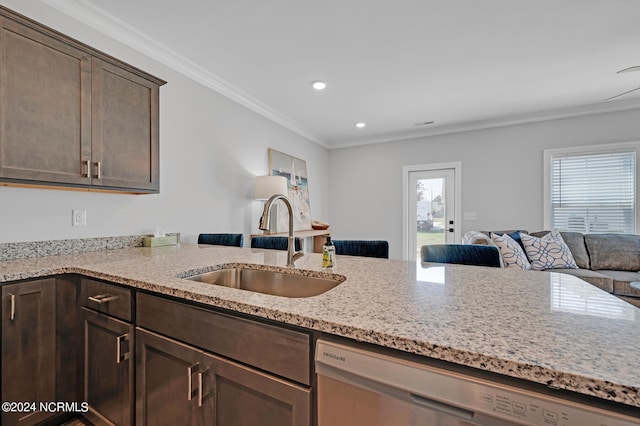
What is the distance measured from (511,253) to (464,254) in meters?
1.94

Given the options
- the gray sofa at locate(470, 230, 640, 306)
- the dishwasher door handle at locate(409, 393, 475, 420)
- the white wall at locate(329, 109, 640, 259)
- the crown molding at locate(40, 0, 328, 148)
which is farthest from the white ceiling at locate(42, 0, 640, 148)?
the dishwasher door handle at locate(409, 393, 475, 420)

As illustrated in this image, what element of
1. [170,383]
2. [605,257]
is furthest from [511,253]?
[170,383]

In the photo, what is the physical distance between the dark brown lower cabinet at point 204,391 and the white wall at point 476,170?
14.2 feet

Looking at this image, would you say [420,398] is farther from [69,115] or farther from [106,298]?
[69,115]

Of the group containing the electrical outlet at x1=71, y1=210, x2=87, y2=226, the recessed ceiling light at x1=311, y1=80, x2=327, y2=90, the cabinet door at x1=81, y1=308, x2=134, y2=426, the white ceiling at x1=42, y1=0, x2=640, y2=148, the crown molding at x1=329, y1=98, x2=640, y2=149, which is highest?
the white ceiling at x1=42, y1=0, x2=640, y2=148

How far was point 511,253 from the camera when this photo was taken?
10.4 feet

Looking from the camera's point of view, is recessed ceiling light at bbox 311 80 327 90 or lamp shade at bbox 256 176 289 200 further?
lamp shade at bbox 256 176 289 200

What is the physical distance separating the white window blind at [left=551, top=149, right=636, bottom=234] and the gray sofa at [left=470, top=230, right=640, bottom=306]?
0.34 meters

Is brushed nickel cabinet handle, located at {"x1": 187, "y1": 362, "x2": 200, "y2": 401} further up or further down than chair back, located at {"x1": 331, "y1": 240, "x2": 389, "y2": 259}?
further down

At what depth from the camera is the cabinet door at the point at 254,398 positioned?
2.55 ft

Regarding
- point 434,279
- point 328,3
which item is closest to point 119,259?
point 434,279

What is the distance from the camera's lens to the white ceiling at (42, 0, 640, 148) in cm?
199

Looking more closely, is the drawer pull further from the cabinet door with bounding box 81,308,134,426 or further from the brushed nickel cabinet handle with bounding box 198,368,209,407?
the brushed nickel cabinet handle with bounding box 198,368,209,407

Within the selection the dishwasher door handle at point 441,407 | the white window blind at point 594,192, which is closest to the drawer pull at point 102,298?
the dishwasher door handle at point 441,407
